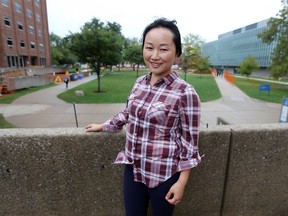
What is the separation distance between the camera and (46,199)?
6.48 feet

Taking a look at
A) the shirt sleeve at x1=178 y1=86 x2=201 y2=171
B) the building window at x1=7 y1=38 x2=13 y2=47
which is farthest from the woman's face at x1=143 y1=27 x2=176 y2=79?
the building window at x1=7 y1=38 x2=13 y2=47

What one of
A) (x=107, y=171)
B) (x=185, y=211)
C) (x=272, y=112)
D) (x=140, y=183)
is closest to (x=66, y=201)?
(x=107, y=171)

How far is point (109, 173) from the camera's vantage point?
1971 millimetres

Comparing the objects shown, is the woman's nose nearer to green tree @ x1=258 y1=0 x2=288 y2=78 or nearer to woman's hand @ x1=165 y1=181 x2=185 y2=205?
woman's hand @ x1=165 y1=181 x2=185 y2=205

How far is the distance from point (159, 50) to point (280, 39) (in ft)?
88.8

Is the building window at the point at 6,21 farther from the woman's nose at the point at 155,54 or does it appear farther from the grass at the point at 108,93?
the woman's nose at the point at 155,54

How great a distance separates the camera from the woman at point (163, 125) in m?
1.32

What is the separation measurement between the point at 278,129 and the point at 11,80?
1929cm

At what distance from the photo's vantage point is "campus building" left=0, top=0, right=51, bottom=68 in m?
32.8

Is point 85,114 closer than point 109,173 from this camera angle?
No

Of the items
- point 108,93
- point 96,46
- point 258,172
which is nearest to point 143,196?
point 258,172

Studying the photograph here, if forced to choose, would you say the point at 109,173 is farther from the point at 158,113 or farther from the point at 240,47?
the point at 240,47

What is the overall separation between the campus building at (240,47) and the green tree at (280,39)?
105 feet

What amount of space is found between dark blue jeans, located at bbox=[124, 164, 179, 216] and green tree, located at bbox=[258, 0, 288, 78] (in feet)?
83.8
